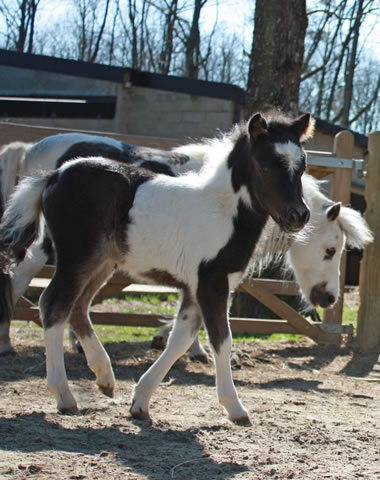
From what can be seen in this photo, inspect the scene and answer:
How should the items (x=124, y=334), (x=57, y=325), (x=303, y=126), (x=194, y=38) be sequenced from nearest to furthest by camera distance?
1. (x=57, y=325)
2. (x=303, y=126)
3. (x=124, y=334)
4. (x=194, y=38)

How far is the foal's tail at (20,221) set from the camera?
4137mm

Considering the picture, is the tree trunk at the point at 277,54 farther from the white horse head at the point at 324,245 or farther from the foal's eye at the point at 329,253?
the foal's eye at the point at 329,253

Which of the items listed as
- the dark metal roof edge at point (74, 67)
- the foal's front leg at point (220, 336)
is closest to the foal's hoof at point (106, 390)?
the foal's front leg at point (220, 336)

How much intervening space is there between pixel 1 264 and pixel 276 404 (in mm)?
2179

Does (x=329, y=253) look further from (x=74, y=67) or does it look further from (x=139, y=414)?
(x=74, y=67)

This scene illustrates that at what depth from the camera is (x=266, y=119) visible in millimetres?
3936

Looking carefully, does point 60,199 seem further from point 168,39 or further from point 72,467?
point 168,39

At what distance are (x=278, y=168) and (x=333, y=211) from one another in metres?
2.38

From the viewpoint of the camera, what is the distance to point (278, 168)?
3.72 m

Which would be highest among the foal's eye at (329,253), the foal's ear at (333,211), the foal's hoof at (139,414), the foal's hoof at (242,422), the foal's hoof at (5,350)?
the foal's ear at (333,211)

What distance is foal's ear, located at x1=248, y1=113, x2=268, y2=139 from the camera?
12.4 ft

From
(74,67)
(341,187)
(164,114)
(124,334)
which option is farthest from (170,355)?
(74,67)

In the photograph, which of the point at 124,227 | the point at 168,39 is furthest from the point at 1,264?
the point at 168,39

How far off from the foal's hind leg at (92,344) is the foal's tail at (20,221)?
542mm
